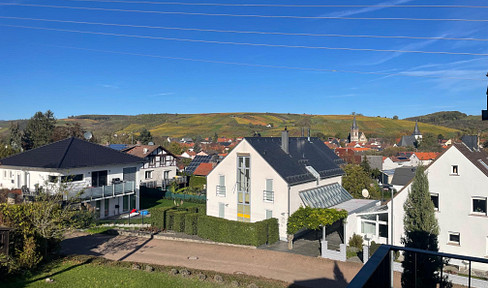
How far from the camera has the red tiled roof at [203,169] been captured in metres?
48.7

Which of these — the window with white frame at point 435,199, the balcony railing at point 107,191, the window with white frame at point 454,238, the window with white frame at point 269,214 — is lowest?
the window with white frame at point 454,238

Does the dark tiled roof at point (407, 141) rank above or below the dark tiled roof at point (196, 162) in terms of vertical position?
above

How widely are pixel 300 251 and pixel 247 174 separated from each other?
24.8 feet

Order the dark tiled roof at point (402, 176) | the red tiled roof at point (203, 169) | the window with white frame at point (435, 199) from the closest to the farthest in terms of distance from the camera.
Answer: the window with white frame at point (435, 199)
the dark tiled roof at point (402, 176)
the red tiled roof at point (203, 169)

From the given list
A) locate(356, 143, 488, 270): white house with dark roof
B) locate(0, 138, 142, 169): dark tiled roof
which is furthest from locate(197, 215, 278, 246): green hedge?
locate(0, 138, 142, 169): dark tiled roof

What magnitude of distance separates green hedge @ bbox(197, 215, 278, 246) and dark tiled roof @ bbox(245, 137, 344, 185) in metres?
3.97

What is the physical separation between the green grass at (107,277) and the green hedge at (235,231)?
6.09 meters

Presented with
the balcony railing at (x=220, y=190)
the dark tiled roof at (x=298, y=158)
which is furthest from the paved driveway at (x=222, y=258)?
the dark tiled roof at (x=298, y=158)

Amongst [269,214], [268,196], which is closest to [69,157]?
[268,196]

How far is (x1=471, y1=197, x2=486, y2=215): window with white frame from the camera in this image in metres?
19.7

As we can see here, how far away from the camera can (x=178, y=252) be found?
2238 centimetres

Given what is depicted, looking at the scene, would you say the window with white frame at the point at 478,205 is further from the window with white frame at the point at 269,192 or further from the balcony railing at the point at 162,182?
the balcony railing at the point at 162,182

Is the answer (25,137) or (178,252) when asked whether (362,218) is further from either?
(25,137)

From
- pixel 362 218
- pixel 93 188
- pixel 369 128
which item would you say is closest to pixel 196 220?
pixel 93 188
